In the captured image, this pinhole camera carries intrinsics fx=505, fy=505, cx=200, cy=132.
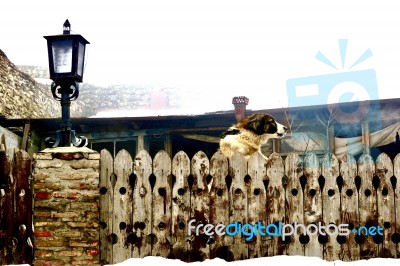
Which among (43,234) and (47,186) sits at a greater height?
(47,186)

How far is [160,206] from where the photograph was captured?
222 inches

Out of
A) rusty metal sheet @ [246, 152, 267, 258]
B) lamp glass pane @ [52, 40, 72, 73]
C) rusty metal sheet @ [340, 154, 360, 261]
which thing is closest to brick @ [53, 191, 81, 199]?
lamp glass pane @ [52, 40, 72, 73]

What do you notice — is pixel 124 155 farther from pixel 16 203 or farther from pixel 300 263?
pixel 300 263

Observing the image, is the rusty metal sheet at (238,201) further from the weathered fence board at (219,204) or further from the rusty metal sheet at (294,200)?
the rusty metal sheet at (294,200)

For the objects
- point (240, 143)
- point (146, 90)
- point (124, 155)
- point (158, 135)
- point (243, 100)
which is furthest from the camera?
point (146, 90)

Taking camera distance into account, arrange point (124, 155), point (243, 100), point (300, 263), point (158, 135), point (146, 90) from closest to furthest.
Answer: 1. point (300, 263)
2. point (124, 155)
3. point (243, 100)
4. point (158, 135)
5. point (146, 90)

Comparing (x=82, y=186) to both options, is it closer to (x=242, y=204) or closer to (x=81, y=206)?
(x=81, y=206)

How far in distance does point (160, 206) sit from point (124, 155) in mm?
703

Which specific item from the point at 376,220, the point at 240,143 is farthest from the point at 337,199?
the point at 240,143

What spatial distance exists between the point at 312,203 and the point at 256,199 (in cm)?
62

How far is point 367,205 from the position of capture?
562 cm

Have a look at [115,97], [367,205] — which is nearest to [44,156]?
[367,205]

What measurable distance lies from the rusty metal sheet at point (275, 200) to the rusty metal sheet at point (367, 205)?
86cm

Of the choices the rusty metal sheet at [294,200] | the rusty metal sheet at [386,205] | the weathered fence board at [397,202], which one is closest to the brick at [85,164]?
the rusty metal sheet at [294,200]
